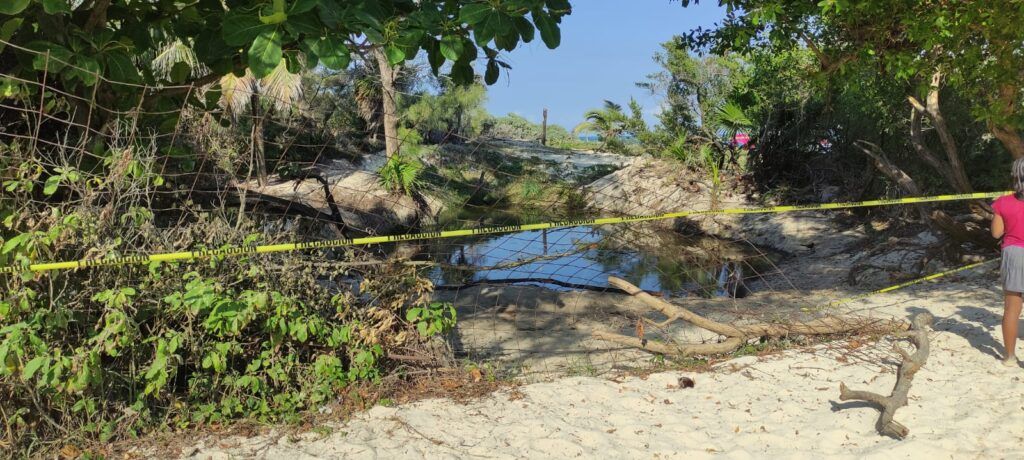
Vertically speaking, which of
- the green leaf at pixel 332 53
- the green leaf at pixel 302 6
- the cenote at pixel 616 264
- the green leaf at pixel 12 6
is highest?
the green leaf at pixel 302 6

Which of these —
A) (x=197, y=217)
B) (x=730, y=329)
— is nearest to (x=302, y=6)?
(x=197, y=217)

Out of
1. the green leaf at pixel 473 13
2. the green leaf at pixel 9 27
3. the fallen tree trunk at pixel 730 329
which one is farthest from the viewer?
the fallen tree trunk at pixel 730 329

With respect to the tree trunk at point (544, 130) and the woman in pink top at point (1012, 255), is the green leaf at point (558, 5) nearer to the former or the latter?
the woman in pink top at point (1012, 255)

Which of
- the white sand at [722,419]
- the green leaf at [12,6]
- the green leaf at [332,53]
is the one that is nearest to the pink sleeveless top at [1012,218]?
the white sand at [722,419]

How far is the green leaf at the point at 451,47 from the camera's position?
3.79 m

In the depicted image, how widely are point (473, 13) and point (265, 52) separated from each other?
978 mm

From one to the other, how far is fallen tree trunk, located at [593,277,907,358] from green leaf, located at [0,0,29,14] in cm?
386

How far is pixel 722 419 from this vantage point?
14.4 ft

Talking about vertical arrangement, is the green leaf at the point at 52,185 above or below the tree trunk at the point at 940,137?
below

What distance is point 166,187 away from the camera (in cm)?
492

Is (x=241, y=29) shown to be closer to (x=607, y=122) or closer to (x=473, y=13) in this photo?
(x=473, y=13)

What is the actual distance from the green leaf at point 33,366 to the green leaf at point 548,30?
297 centimetres

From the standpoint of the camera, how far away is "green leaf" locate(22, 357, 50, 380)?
362cm

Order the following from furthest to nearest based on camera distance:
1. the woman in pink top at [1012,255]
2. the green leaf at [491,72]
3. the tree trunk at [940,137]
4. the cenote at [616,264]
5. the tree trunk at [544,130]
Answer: the tree trunk at [544,130] < the cenote at [616,264] < the tree trunk at [940,137] < the woman in pink top at [1012,255] < the green leaf at [491,72]
